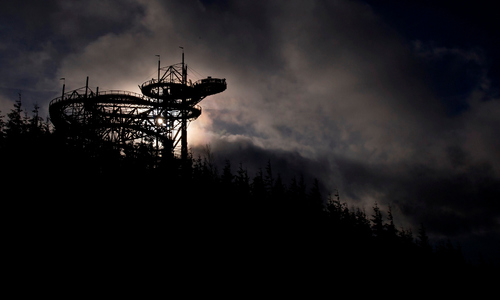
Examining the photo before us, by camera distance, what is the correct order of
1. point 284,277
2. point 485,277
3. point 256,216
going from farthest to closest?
point 485,277, point 256,216, point 284,277

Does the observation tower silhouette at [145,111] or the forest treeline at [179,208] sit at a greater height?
the observation tower silhouette at [145,111]

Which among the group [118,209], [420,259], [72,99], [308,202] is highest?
[72,99]

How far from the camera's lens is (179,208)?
30.0m

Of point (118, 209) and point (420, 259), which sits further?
point (420, 259)

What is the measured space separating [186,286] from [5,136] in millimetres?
17478

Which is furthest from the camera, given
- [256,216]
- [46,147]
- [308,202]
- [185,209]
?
[308,202]

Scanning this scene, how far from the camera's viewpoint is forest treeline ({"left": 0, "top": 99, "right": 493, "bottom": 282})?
22.0m

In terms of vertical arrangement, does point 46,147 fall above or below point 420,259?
above

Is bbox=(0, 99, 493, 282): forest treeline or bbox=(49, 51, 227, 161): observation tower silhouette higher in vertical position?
bbox=(49, 51, 227, 161): observation tower silhouette

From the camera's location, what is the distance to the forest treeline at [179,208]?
22.0 m

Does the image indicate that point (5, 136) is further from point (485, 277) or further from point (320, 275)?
point (485, 277)

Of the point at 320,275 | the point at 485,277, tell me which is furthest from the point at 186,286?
the point at 485,277

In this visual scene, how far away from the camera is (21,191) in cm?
2075

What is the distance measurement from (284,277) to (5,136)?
2857 cm
